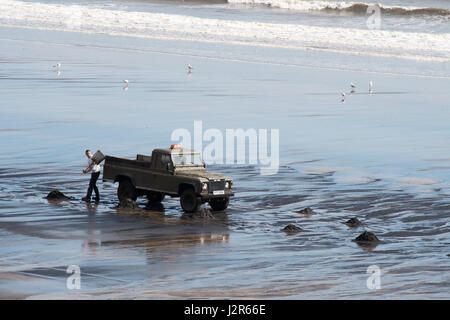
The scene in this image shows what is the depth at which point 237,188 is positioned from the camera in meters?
26.8

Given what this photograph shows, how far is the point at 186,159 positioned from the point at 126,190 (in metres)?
1.77

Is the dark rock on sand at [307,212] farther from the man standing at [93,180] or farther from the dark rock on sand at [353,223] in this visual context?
the man standing at [93,180]

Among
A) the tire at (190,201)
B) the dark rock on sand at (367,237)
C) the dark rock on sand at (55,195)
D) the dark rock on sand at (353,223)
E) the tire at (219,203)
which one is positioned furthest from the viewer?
the dark rock on sand at (55,195)

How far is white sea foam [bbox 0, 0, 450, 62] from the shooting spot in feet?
237

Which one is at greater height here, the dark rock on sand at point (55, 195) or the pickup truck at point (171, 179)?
the pickup truck at point (171, 179)

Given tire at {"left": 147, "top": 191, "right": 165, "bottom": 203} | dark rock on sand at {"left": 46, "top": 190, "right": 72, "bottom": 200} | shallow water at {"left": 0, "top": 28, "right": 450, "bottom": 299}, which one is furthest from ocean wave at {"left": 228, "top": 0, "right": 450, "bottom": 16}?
dark rock on sand at {"left": 46, "top": 190, "right": 72, "bottom": 200}

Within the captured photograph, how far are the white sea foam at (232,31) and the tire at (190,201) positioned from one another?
4364 centimetres

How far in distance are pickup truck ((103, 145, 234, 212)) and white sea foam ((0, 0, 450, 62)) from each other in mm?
42654

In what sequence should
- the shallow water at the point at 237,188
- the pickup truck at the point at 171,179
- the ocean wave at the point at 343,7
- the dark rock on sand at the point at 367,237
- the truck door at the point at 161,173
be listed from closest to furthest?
1. the shallow water at the point at 237,188
2. the dark rock on sand at the point at 367,237
3. the pickup truck at the point at 171,179
4. the truck door at the point at 161,173
5. the ocean wave at the point at 343,7

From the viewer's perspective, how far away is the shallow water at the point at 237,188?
17.1 metres

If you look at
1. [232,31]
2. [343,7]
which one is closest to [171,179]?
[232,31]

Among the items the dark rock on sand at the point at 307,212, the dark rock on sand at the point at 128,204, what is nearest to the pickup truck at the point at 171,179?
the dark rock on sand at the point at 128,204

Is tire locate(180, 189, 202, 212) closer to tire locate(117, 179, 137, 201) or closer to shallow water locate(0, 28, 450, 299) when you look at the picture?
shallow water locate(0, 28, 450, 299)

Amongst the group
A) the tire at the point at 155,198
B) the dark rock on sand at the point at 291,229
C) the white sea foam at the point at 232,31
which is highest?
the white sea foam at the point at 232,31
